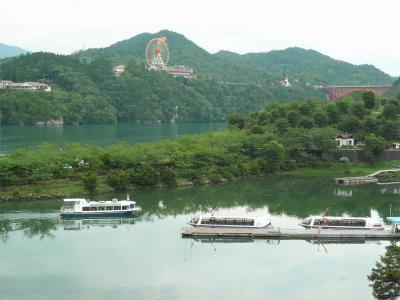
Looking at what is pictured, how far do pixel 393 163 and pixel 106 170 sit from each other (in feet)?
69.7

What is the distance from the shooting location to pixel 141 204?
33344mm

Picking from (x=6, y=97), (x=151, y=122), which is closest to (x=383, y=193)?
(x=6, y=97)

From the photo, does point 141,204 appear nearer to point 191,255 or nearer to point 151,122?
point 191,255

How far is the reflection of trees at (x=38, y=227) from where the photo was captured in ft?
89.2

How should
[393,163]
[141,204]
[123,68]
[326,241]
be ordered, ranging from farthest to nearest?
[123,68]
[393,163]
[141,204]
[326,241]

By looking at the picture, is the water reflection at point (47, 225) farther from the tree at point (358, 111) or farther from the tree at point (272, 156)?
the tree at point (358, 111)

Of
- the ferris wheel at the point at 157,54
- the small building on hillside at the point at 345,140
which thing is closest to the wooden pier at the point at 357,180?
the small building on hillside at the point at 345,140

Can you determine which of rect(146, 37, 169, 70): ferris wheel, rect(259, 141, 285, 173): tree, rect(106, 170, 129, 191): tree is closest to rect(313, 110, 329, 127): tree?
rect(259, 141, 285, 173): tree

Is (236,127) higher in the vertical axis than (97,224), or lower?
higher

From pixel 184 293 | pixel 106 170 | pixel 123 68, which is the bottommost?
pixel 184 293

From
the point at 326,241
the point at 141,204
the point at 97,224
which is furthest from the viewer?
the point at 141,204

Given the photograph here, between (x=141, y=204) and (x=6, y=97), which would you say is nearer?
(x=141, y=204)

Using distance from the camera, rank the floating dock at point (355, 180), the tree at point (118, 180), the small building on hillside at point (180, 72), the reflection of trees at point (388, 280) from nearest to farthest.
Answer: the reflection of trees at point (388, 280) → the tree at point (118, 180) → the floating dock at point (355, 180) → the small building on hillside at point (180, 72)

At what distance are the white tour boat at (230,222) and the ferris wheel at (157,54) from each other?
9259 centimetres
